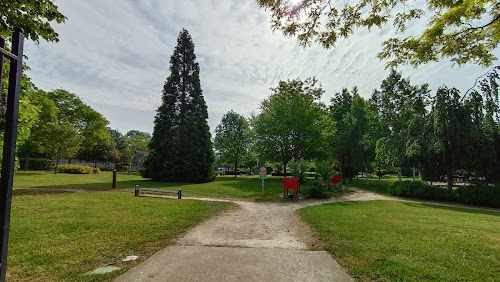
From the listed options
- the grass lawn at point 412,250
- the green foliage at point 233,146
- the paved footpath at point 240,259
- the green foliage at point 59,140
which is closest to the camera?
the paved footpath at point 240,259

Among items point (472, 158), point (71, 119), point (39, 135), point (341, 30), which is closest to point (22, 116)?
point (341, 30)

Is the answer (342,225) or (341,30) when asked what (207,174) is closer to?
(342,225)

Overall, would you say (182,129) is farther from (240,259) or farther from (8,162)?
(8,162)

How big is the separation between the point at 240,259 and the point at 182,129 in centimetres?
2312

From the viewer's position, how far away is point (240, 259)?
439cm

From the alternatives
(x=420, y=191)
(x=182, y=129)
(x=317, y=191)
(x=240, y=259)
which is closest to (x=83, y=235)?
(x=240, y=259)

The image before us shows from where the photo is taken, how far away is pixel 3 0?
3.72m

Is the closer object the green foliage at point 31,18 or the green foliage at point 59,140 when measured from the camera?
the green foliage at point 31,18

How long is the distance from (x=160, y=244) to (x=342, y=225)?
16.0 feet

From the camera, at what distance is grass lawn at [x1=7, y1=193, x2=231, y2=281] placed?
388 centimetres

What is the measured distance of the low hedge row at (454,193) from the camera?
1477 cm

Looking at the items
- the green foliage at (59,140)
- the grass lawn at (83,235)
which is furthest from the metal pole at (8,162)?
the green foliage at (59,140)

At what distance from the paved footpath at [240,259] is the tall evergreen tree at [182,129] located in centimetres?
1921

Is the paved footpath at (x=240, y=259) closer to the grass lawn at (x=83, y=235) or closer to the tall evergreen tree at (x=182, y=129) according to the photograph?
the grass lawn at (x=83, y=235)
